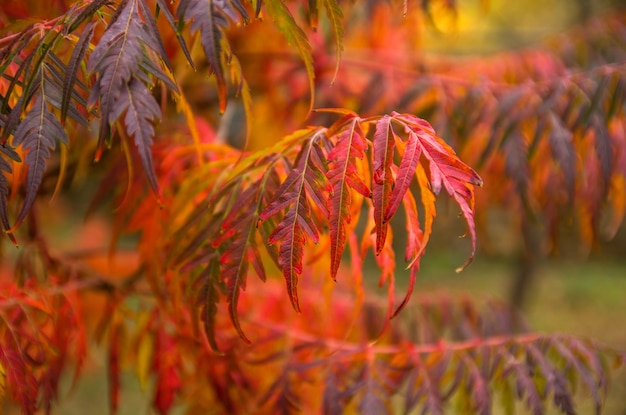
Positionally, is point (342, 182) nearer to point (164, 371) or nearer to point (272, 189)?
point (272, 189)

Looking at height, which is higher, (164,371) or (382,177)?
(382,177)

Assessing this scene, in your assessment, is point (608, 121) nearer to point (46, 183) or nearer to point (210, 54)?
point (210, 54)

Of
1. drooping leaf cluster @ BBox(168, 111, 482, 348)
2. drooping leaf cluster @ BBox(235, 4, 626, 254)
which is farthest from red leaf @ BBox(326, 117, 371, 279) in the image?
drooping leaf cluster @ BBox(235, 4, 626, 254)

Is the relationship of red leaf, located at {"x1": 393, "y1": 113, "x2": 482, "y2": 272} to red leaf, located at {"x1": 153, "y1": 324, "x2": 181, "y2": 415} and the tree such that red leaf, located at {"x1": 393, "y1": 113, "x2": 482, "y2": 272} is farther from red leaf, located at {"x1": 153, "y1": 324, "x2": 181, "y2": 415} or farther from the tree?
red leaf, located at {"x1": 153, "y1": 324, "x2": 181, "y2": 415}

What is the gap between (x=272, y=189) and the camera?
706mm

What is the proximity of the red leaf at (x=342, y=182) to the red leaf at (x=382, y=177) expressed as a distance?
3 cm

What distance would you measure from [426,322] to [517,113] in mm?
517

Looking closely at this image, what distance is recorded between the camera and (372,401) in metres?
0.93

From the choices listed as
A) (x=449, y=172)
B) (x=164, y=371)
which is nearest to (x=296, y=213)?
(x=449, y=172)

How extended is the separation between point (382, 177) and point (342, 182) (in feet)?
0.14

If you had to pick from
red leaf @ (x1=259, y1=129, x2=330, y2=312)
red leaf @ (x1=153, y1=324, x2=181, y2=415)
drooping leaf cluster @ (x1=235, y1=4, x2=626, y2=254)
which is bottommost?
red leaf @ (x1=153, y1=324, x2=181, y2=415)

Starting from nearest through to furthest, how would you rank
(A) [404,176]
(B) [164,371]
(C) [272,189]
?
(A) [404,176]
(C) [272,189]
(B) [164,371]

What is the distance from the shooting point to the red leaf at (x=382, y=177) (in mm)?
573

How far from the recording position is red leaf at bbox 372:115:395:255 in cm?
57
